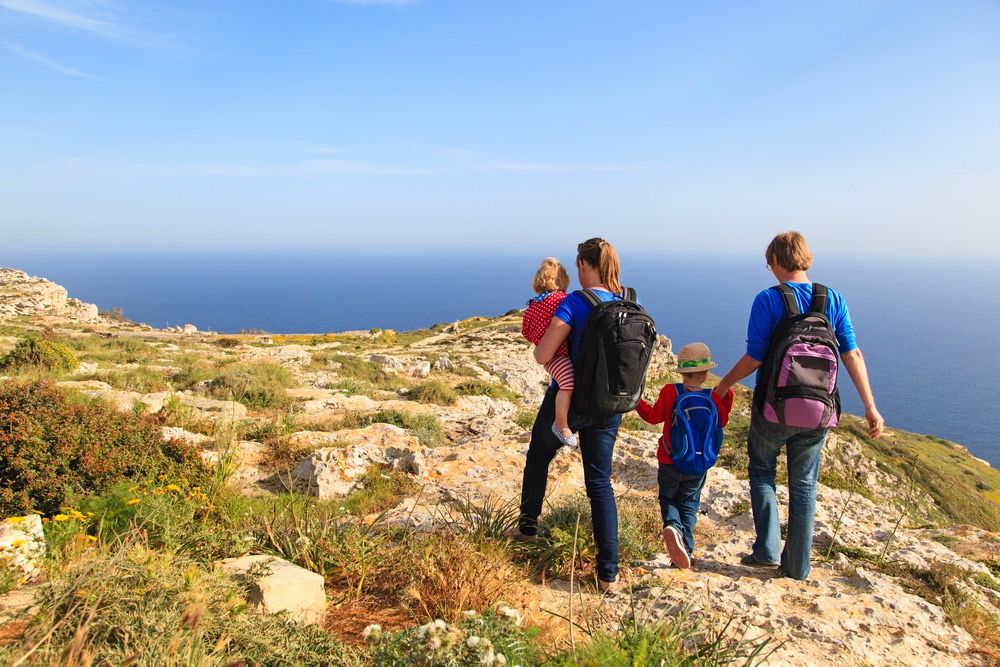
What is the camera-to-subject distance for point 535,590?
3.65 m

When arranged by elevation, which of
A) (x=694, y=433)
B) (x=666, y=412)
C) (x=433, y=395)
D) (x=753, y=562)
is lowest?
(x=433, y=395)

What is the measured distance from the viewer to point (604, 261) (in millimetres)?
3758

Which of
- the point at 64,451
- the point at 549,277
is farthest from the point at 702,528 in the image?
the point at 64,451

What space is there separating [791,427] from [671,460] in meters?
0.88

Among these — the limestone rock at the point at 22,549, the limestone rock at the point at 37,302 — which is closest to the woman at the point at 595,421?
the limestone rock at the point at 22,549

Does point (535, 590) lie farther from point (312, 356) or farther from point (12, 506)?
point (312, 356)

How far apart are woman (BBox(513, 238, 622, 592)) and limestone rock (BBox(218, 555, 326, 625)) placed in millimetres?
1756

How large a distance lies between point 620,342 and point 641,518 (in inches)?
89.1

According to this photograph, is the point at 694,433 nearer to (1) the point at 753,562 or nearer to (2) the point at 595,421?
(2) the point at 595,421

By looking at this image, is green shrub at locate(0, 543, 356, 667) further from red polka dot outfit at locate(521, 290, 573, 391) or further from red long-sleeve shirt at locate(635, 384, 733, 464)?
red long-sleeve shirt at locate(635, 384, 733, 464)

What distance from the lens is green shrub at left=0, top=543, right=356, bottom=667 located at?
88.2 inches

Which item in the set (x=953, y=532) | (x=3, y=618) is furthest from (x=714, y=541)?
(x=3, y=618)

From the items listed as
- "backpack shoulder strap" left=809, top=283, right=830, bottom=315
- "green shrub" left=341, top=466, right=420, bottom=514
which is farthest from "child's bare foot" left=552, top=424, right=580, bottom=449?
"green shrub" left=341, top=466, right=420, bottom=514

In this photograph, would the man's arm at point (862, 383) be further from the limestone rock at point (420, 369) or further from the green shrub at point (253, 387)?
the limestone rock at point (420, 369)
